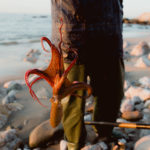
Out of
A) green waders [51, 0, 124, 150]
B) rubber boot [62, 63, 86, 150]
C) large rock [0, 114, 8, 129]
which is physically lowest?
large rock [0, 114, 8, 129]

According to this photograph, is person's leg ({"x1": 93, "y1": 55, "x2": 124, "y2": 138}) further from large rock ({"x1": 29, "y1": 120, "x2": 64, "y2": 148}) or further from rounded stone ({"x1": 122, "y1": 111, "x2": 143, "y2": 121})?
rounded stone ({"x1": 122, "y1": 111, "x2": 143, "y2": 121})

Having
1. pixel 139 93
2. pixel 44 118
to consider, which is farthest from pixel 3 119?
pixel 139 93

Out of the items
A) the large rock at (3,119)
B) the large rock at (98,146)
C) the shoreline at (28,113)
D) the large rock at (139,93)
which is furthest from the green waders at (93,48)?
the large rock at (139,93)

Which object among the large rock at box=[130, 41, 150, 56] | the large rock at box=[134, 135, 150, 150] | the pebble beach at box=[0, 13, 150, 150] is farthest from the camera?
the large rock at box=[130, 41, 150, 56]

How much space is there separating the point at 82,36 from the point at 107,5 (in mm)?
322

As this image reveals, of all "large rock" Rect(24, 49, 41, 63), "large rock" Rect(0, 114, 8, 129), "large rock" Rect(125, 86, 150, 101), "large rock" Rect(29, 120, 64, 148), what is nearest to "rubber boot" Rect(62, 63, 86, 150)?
"large rock" Rect(29, 120, 64, 148)

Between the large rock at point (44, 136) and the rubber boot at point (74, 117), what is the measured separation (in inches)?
15.6

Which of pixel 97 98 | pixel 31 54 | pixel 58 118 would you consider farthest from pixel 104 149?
pixel 31 54

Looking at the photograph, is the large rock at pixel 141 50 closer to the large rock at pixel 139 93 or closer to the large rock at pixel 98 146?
the large rock at pixel 139 93

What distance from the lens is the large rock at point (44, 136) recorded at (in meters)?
2.14

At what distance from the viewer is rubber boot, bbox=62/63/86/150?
1631 mm

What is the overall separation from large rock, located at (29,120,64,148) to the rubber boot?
15.6 inches

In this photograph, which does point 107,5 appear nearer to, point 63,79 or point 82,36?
point 82,36

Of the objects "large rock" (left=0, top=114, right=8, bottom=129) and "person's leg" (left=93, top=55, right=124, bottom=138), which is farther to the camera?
"large rock" (left=0, top=114, right=8, bottom=129)
